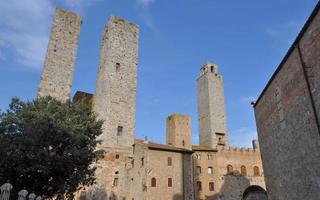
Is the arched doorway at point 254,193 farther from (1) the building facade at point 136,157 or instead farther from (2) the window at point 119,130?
(2) the window at point 119,130

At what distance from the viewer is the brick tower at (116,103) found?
2539 cm

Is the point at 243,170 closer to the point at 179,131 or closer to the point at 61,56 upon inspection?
the point at 179,131

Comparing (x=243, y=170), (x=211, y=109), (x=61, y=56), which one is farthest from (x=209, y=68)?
(x=61, y=56)

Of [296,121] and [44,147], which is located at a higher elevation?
[296,121]

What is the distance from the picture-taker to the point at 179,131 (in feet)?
130

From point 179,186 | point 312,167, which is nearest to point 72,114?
point 312,167

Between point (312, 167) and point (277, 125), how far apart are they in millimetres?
3981

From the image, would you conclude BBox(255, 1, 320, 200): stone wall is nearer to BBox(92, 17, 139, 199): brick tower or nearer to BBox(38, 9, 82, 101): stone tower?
BBox(92, 17, 139, 199): brick tower

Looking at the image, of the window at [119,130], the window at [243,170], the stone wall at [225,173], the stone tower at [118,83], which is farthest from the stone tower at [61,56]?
the window at [243,170]

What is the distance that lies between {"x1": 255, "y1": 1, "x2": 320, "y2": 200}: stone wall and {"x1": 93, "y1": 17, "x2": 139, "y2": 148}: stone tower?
13.6 m

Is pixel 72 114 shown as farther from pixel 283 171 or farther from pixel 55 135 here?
pixel 283 171

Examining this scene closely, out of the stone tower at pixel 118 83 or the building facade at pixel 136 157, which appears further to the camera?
the stone tower at pixel 118 83

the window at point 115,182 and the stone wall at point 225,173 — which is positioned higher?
the stone wall at point 225,173

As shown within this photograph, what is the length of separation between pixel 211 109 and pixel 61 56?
85.2 ft
